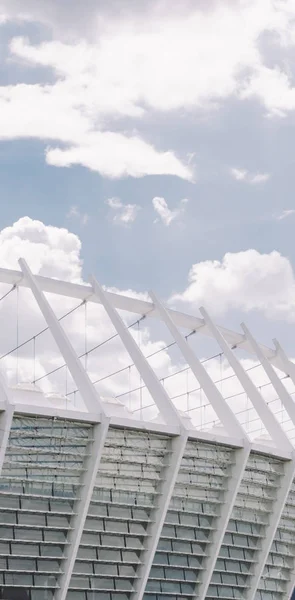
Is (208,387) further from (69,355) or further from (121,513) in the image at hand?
(69,355)

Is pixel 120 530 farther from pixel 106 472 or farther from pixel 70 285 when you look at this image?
pixel 70 285

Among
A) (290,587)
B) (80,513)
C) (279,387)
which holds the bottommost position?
(290,587)

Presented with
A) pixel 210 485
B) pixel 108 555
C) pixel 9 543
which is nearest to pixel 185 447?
pixel 210 485

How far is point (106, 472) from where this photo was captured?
42656 mm

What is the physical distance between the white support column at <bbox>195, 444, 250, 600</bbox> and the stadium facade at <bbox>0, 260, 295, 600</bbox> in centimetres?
5

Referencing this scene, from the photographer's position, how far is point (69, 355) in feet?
144

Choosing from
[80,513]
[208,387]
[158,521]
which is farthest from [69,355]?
[208,387]

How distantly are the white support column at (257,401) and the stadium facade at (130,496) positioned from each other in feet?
0.40

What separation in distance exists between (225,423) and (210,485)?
3621mm

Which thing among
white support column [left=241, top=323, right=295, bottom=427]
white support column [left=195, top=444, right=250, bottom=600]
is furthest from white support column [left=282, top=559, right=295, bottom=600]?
white support column [left=195, top=444, right=250, bottom=600]

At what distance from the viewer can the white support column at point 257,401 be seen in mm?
53281

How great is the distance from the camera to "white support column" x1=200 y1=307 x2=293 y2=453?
2098 inches

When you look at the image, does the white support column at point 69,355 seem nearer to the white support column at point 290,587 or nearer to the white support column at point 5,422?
the white support column at point 5,422

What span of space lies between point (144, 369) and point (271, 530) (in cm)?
1076
